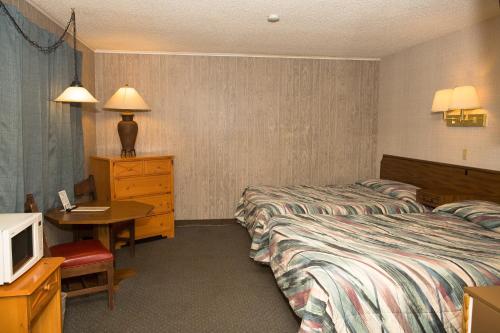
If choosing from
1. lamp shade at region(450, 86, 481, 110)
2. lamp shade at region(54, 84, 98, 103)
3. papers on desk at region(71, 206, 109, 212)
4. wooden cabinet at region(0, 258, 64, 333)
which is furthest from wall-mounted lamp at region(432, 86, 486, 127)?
wooden cabinet at region(0, 258, 64, 333)

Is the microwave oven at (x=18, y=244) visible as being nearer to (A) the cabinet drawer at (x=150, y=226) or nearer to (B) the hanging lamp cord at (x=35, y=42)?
(B) the hanging lamp cord at (x=35, y=42)

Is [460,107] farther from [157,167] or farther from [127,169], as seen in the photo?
[127,169]

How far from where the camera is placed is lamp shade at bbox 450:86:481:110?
3531 mm

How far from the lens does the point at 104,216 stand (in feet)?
10.1

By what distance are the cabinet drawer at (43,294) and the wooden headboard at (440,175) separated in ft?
11.6

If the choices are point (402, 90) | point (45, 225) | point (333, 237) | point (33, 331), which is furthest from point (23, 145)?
point (402, 90)

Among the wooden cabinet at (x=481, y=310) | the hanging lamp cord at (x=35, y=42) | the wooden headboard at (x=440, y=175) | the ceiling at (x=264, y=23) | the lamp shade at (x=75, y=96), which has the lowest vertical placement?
the wooden cabinet at (x=481, y=310)

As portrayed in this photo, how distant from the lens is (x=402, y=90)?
492cm

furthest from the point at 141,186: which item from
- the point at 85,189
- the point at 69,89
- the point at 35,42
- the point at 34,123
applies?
the point at 35,42

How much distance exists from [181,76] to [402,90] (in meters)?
2.93

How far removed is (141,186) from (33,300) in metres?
2.70

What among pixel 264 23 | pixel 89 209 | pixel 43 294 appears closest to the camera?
pixel 43 294

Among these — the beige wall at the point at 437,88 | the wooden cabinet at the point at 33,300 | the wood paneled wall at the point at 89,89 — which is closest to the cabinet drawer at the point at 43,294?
the wooden cabinet at the point at 33,300

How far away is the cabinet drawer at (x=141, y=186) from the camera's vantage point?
4.24 metres
